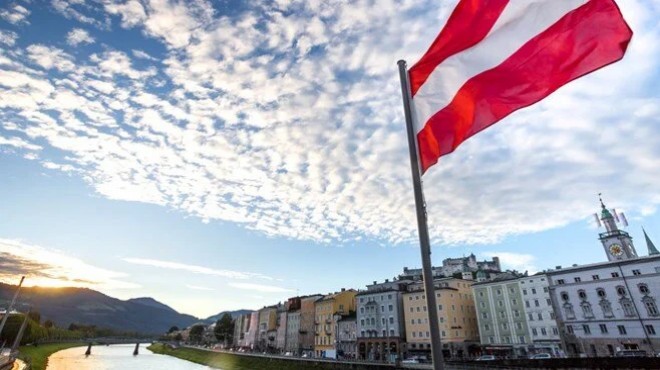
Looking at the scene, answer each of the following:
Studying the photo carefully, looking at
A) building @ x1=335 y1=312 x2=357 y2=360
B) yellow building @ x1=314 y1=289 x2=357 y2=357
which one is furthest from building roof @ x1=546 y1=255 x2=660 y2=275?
yellow building @ x1=314 y1=289 x2=357 y2=357

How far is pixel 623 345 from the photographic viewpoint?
61250 mm

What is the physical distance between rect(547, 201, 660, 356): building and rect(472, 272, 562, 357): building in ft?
5.68

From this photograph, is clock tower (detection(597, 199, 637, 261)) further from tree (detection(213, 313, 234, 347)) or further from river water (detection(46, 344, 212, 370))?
tree (detection(213, 313, 234, 347))

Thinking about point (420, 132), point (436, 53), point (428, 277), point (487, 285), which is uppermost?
point (487, 285)

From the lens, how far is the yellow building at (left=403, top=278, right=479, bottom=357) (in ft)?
252

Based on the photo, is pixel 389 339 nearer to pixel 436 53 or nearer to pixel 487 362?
pixel 487 362

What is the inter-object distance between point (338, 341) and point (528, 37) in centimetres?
9720

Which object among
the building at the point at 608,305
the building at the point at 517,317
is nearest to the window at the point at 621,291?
the building at the point at 608,305

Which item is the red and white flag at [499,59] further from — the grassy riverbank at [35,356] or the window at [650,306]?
the grassy riverbank at [35,356]

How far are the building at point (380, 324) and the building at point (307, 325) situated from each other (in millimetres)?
21513

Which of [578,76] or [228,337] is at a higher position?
[228,337]

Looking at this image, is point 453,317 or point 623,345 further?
point 453,317

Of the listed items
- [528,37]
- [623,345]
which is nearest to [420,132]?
[528,37]

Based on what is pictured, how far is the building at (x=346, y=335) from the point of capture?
293ft
